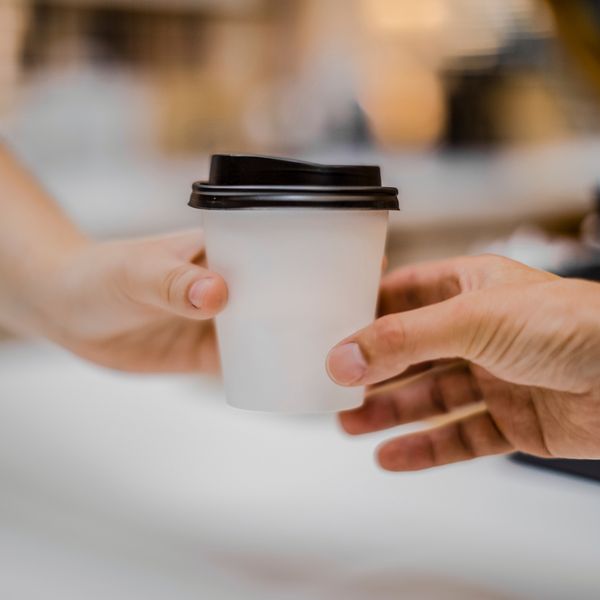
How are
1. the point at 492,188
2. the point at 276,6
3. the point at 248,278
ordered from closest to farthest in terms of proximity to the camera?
the point at 248,278
the point at 492,188
the point at 276,6

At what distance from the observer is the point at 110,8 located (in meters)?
2.97

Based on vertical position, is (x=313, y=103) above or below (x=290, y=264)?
above

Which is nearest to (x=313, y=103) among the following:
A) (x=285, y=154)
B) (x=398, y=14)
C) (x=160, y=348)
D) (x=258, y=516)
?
(x=285, y=154)

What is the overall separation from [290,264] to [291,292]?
22 mm

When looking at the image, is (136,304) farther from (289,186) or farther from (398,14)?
(398,14)

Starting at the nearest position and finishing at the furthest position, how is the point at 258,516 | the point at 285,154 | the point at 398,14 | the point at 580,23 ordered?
1. the point at 258,516
2. the point at 580,23
3. the point at 285,154
4. the point at 398,14

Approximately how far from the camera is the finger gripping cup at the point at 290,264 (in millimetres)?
569

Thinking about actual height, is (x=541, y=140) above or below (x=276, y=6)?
below

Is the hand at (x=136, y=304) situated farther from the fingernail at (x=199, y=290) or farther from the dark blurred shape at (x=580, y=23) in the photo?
the dark blurred shape at (x=580, y=23)

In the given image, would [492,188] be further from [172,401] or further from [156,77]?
[172,401]

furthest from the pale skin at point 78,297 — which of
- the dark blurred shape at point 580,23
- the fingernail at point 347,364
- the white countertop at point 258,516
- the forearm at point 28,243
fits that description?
the dark blurred shape at point 580,23

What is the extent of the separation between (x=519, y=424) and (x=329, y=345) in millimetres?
224

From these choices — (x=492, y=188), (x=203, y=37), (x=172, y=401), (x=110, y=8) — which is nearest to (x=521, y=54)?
(x=492, y=188)

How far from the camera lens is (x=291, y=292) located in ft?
1.96
